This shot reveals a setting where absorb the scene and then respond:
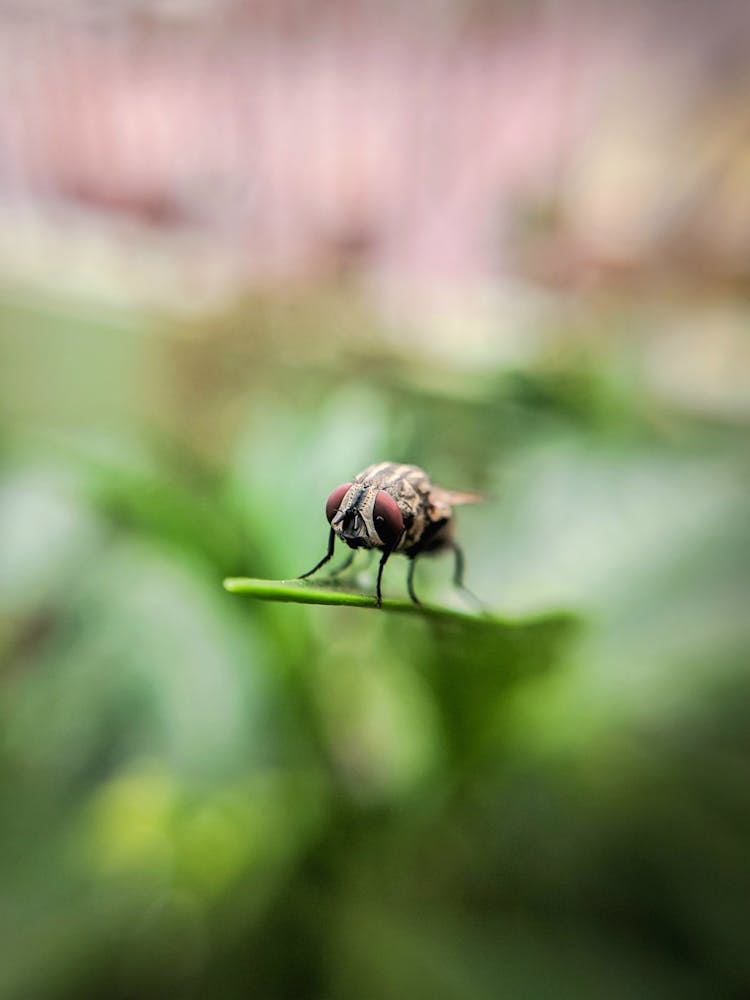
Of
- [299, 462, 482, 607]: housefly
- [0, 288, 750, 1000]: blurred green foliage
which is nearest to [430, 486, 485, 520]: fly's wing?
[299, 462, 482, 607]: housefly

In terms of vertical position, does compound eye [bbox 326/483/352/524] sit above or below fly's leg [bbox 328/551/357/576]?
above

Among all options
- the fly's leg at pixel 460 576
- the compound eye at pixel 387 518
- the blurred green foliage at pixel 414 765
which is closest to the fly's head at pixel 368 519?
the compound eye at pixel 387 518

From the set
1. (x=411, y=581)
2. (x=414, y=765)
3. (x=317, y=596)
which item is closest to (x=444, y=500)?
(x=411, y=581)

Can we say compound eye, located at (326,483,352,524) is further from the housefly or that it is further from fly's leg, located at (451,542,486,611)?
fly's leg, located at (451,542,486,611)

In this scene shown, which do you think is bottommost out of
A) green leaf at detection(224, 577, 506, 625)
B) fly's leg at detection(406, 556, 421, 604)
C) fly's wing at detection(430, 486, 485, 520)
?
green leaf at detection(224, 577, 506, 625)

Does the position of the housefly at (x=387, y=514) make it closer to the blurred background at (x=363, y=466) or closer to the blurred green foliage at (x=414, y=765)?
the blurred background at (x=363, y=466)

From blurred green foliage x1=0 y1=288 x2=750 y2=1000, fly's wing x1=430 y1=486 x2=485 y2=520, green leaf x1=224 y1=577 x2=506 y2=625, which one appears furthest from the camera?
blurred green foliage x1=0 y1=288 x2=750 y2=1000

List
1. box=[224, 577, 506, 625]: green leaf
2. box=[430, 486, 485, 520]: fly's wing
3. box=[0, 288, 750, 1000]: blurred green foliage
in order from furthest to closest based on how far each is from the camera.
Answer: box=[0, 288, 750, 1000]: blurred green foliage
box=[430, 486, 485, 520]: fly's wing
box=[224, 577, 506, 625]: green leaf

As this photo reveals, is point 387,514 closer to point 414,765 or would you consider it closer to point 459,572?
point 459,572

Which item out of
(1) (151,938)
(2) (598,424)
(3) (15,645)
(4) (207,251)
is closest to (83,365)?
(4) (207,251)

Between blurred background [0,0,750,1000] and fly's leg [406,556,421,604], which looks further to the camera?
blurred background [0,0,750,1000]

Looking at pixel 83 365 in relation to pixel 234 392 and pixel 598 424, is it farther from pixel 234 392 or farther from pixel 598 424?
pixel 598 424
